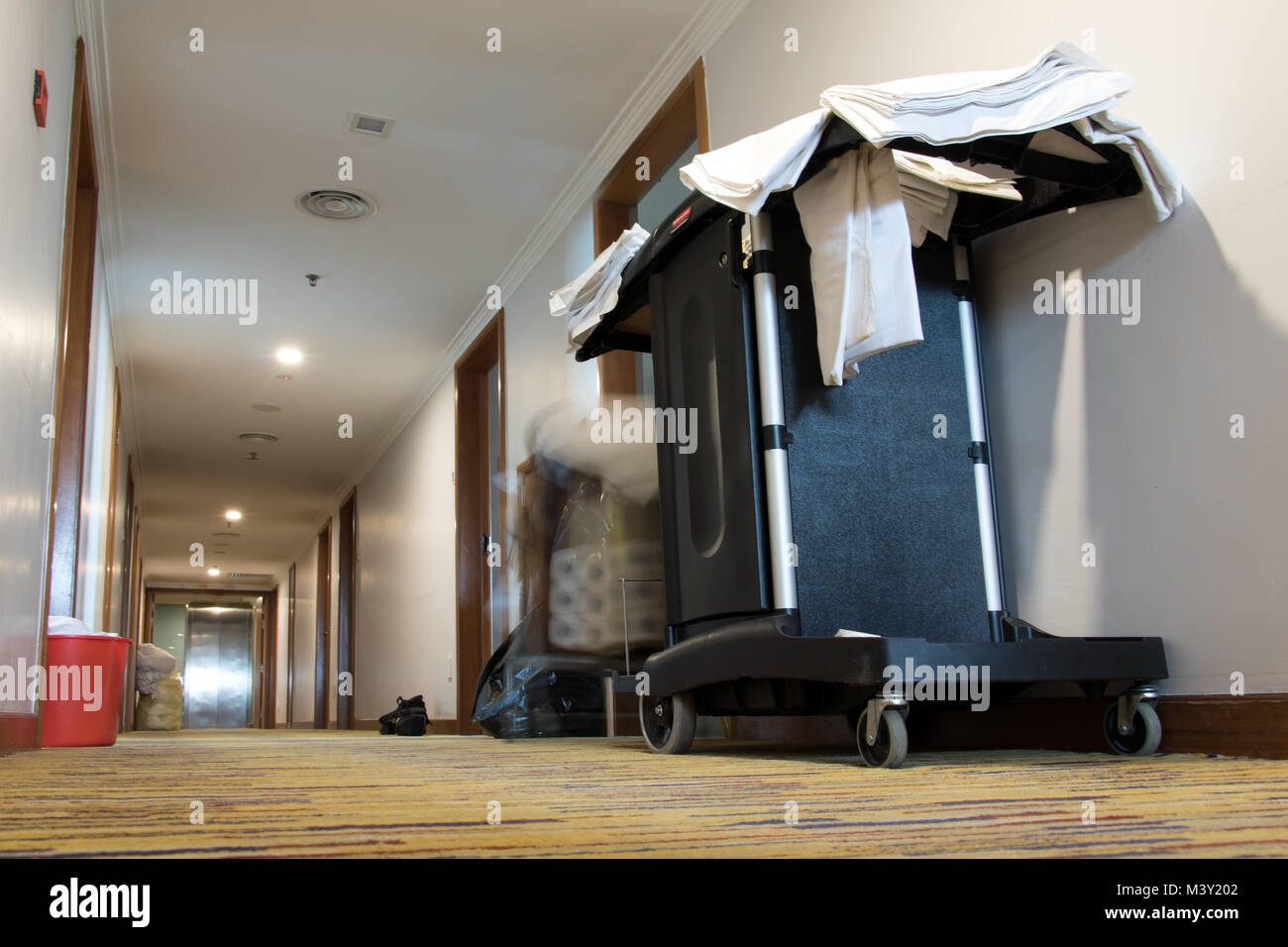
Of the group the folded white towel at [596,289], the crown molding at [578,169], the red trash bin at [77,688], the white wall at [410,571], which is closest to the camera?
the folded white towel at [596,289]

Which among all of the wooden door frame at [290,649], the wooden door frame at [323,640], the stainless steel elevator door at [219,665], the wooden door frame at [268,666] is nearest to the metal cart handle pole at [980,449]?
the wooden door frame at [323,640]

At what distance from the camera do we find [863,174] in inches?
72.9

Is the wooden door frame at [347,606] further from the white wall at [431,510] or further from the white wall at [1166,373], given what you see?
the white wall at [1166,373]

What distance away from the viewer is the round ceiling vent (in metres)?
4.63

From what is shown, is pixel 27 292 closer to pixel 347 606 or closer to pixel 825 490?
pixel 825 490

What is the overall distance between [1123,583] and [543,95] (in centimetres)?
287

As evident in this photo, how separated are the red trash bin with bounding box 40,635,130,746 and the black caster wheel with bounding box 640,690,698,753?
169 cm

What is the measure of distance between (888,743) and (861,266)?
30.3 inches

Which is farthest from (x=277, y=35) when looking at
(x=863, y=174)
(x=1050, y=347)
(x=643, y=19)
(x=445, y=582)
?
(x=445, y=582)

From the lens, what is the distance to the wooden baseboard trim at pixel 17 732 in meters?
2.20

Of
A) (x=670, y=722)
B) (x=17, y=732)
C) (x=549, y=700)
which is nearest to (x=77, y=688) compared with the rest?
(x=17, y=732)

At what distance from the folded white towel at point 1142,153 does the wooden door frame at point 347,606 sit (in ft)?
27.1

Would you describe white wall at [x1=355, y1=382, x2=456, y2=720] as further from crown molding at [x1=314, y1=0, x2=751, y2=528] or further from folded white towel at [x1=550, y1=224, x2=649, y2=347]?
folded white towel at [x1=550, y1=224, x2=649, y2=347]
